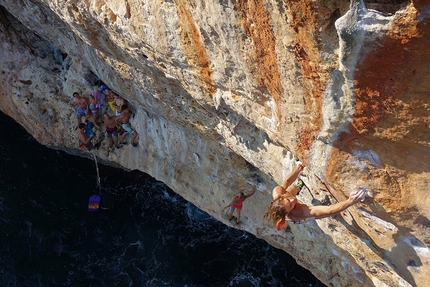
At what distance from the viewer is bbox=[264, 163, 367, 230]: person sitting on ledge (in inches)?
125

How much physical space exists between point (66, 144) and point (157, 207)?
245 centimetres

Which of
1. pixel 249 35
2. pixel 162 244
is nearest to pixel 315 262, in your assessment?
pixel 162 244

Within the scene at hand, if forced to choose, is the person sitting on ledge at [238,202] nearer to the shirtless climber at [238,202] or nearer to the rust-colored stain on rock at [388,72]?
the shirtless climber at [238,202]

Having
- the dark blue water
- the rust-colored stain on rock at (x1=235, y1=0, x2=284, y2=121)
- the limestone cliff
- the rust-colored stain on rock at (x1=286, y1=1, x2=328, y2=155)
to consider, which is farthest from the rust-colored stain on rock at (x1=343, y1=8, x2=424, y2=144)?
the dark blue water

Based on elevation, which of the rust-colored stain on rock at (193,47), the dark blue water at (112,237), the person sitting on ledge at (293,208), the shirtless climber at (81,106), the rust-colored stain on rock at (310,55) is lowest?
the dark blue water at (112,237)

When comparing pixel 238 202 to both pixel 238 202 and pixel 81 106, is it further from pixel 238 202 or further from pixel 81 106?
pixel 81 106

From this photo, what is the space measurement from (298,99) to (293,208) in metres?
1.16

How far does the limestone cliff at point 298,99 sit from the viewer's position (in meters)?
2.32

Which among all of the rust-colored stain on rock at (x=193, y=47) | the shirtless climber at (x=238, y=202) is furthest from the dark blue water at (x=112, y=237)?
the rust-colored stain on rock at (x=193, y=47)

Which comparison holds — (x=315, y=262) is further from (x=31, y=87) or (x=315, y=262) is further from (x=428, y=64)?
(x=31, y=87)

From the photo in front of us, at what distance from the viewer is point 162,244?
7789 mm

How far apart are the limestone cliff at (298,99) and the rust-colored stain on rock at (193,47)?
1 centimetres

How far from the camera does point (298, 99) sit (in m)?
2.98

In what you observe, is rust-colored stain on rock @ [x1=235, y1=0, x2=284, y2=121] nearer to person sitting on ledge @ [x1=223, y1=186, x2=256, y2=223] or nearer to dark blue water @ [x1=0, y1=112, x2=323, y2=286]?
person sitting on ledge @ [x1=223, y1=186, x2=256, y2=223]
